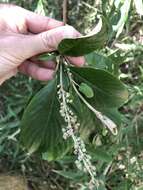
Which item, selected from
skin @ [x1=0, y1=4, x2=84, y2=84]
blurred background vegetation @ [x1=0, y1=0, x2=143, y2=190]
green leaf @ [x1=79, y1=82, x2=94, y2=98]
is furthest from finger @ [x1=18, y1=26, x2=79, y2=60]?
blurred background vegetation @ [x1=0, y1=0, x2=143, y2=190]

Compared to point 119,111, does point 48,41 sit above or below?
above

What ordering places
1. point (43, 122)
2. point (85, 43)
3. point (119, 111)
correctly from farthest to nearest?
1. point (119, 111)
2. point (43, 122)
3. point (85, 43)

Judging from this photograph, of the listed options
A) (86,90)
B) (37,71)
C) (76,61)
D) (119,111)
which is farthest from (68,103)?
(119,111)

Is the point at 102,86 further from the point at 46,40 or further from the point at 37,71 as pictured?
the point at 37,71

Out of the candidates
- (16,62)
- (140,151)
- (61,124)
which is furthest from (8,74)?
(140,151)

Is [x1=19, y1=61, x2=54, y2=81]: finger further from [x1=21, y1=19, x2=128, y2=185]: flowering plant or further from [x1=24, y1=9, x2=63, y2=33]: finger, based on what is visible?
[x1=21, y1=19, x2=128, y2=185]: flowering plant

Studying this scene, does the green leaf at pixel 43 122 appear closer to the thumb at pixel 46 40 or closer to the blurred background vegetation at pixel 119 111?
the thumb at pixel 46 40

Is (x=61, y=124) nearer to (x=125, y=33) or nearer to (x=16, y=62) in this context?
(x=16, y=62)

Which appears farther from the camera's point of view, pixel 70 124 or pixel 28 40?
pixel 28 40
